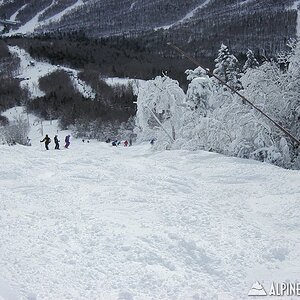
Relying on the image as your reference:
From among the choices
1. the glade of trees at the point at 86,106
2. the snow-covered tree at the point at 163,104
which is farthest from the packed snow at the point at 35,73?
the snow-covered tree at the point at 163,104

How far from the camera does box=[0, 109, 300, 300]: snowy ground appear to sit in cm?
436

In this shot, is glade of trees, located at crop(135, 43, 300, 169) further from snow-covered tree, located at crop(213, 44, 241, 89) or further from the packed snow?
the packed snow

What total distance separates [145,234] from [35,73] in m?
112

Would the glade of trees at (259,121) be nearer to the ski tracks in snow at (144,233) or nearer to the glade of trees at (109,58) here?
the ski tracks in snow at (144,233)

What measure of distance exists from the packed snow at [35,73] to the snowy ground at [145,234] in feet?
278

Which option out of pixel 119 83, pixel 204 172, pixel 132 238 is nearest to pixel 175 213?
pixel 132 238

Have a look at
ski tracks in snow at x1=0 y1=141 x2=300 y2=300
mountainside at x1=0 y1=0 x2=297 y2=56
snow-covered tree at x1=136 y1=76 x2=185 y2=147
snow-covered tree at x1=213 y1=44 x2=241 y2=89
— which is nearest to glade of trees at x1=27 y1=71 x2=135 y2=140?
snow-covered tree at x1=213 y1=44 x2=241 y2=89

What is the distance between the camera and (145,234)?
5.55 metres

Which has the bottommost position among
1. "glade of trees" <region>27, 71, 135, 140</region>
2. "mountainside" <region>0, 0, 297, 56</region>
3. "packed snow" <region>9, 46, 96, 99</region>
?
"glade of trees" <region>27, 71, 135, 140</region>

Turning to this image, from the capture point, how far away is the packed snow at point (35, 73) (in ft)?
315

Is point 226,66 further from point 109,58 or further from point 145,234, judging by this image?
point 109,58

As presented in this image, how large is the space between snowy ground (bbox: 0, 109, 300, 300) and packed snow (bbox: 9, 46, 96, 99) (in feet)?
278

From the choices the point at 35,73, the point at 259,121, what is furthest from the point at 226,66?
the point at 35,73

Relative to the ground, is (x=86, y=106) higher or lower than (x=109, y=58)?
lower
